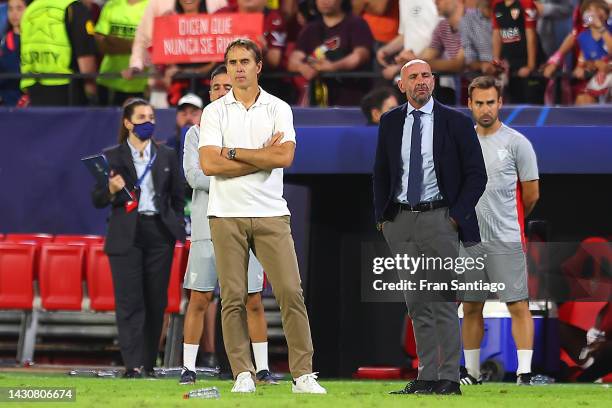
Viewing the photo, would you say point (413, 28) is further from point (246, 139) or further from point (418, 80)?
point (246, 139)

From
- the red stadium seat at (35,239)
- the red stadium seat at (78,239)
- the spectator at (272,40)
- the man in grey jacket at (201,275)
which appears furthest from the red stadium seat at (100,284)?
the man in grey jacket at (201,275)

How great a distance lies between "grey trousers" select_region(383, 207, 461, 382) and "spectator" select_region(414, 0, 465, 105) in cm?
457

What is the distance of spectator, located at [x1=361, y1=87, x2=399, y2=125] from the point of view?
40.2 ft

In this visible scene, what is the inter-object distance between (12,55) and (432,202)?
26.1ft

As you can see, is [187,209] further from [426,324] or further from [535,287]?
[426,324]

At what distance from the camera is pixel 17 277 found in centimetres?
1383

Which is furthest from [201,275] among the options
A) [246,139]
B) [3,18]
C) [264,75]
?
[3,18]

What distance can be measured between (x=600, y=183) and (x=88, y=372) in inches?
183

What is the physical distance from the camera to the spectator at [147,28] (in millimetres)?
14484

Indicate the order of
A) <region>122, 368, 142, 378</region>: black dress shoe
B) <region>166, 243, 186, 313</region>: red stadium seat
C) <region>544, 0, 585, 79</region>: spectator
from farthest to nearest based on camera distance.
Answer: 1. <region>166, 243, 186, 313</region>: red stadium seat
2. <region>544, 0, 585, 79</region>: spectator
3. <region>122, 368, 142, 378</region>: black dress shoe

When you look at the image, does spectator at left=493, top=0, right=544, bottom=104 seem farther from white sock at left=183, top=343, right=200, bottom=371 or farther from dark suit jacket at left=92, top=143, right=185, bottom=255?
white sock at left=183, top=343, right=200, bottom=371

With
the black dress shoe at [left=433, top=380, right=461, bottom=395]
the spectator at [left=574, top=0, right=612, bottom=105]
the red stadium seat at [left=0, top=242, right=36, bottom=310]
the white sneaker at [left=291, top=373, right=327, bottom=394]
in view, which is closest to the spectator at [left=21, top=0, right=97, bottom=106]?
the red stadium seat at [left=0, top=242, right=36, bottom=310]

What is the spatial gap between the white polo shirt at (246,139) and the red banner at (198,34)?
4.77 m

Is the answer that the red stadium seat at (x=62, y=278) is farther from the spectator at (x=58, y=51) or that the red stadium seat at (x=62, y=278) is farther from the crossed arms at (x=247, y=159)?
the crossed arms at (x=247, y=159)
